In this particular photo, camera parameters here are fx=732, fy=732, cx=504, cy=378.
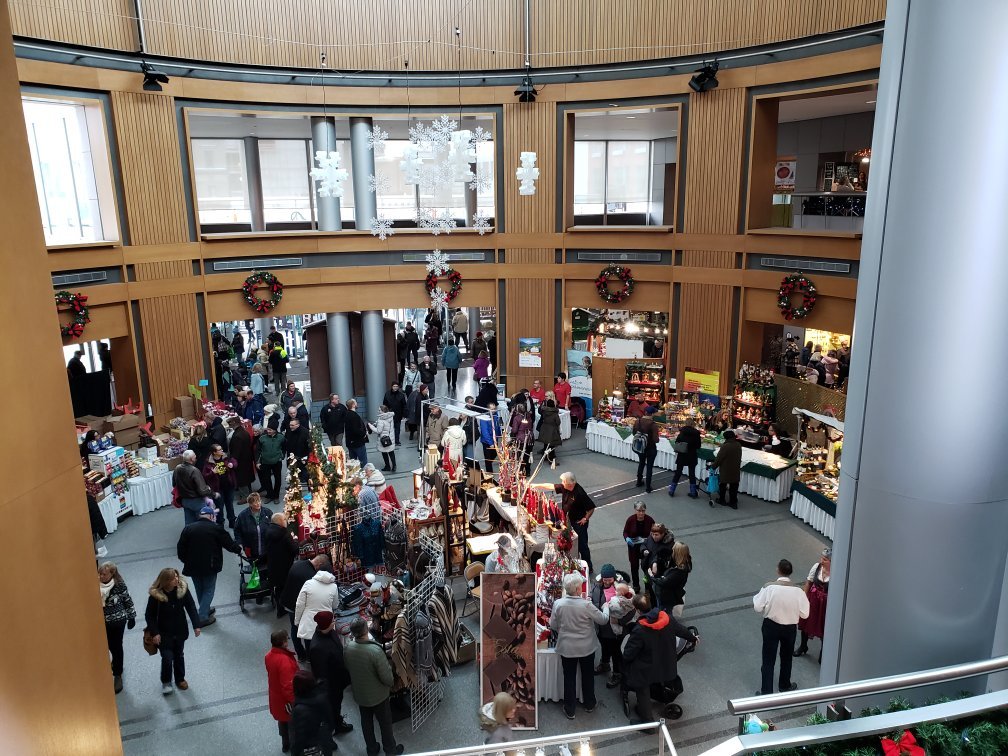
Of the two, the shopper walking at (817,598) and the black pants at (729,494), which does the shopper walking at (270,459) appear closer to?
the black pants at (729,494)

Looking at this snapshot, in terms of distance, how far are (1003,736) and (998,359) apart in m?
1.87

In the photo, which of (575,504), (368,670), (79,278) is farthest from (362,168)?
(368,670)

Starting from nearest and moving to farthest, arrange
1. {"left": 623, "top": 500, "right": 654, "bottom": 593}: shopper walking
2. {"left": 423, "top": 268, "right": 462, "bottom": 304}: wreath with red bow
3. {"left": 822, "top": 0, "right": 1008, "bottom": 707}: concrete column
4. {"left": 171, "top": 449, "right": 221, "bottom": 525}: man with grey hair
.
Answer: {"left": 822, "top": 0, "right": 1008, "bottom": 707}: concrete column, {"left": 623, "top": 500, "right": 654, "bottom": 593}: shopper walking, {"left": 171, "top": 449, "right": 221, "bottom": 525}: man with grey hair, {"left": 423, "top": 268, "right": 462, "bottom": 304}: wreath with red bow

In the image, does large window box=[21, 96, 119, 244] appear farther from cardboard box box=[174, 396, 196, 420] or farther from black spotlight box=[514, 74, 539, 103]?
black spotlight box=[514, 74, 539, 103]

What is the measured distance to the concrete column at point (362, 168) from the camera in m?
14.6

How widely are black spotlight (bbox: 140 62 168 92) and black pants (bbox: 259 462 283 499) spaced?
6658 mm

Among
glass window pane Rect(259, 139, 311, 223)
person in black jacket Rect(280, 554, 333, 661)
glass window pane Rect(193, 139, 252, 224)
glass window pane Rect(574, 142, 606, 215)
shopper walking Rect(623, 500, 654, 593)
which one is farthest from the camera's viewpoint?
glass window pane Rect(574, 142, 606, 215)

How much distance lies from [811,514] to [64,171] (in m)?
13.6

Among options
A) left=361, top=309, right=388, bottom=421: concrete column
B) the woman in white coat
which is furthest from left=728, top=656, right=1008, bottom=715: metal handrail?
left=361, top=309, right=388, bottom=421: concrete column

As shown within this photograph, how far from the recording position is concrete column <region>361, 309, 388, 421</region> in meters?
15.4

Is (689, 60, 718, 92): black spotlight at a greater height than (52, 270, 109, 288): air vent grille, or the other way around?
(689, 60, 718, 92): black spotlight

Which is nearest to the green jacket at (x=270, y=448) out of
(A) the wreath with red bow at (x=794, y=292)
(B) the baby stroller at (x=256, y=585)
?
(B) the baby stroller at (x=256, y=585)

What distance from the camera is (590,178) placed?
69.5ft

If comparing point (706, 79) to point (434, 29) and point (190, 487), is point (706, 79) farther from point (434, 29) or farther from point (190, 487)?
point (190, 487)
